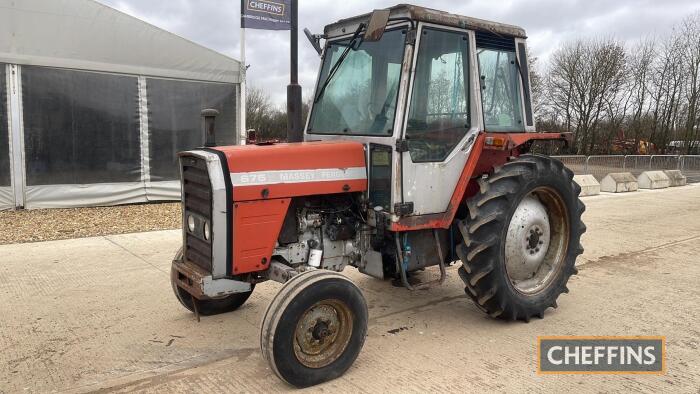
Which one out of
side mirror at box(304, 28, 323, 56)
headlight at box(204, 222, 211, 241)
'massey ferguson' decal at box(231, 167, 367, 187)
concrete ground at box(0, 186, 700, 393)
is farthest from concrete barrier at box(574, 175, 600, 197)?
headlight at box(204, 222, 211, 241)

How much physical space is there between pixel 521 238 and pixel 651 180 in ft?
46.1

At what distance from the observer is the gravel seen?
305 inches

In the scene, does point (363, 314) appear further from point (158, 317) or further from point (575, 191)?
point (575, 191)

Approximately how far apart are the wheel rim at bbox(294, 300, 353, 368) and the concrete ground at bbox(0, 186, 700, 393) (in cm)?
19

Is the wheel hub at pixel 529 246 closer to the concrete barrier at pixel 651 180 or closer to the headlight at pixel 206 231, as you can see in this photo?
the headlight at pixel 206 231

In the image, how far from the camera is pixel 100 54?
31.7ft

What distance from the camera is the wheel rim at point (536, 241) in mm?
4426

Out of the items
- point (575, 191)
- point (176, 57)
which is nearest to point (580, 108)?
point (176, 57)

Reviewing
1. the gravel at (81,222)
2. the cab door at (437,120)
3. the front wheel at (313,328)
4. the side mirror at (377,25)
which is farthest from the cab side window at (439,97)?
the gravel at (81,222)

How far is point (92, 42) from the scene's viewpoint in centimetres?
955

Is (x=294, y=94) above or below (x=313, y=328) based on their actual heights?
above

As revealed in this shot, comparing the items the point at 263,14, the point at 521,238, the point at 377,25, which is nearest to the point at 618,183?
the point at 263,14

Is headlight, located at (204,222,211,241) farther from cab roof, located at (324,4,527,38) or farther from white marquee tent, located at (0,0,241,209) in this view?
white marquee tent, located at (0,0,241,209)

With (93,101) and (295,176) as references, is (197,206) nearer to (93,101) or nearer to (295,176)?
(295,176)
